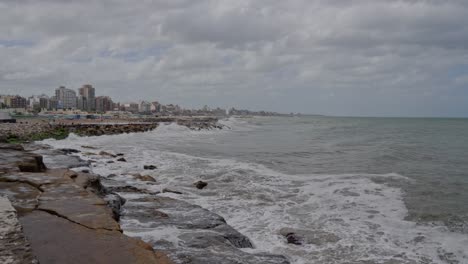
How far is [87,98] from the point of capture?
17612 cm

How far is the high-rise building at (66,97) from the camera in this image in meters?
168

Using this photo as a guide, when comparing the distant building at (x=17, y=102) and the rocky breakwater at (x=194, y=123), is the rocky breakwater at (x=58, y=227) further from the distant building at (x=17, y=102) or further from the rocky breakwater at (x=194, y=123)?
the distant building at (x=17, y=102)

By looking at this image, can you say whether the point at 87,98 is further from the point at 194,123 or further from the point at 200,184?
the point at 200,184

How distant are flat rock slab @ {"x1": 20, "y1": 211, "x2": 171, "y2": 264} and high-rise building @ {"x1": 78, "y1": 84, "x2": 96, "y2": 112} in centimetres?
16407

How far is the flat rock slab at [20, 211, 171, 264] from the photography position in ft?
13.2

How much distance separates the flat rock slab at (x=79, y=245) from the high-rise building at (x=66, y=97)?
176683 millimetres

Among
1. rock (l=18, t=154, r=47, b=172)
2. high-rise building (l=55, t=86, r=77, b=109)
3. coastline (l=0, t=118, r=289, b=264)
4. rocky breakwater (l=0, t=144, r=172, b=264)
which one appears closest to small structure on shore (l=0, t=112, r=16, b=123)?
coastline (l=0, t=118, r=289, b=264)

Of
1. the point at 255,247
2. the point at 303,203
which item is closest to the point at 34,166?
the point at 255,247

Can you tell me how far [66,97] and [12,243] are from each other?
183971 mm

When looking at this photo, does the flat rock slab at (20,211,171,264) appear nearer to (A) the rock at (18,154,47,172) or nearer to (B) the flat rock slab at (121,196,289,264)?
(B) the flat rock slab at (121,196,289,264)

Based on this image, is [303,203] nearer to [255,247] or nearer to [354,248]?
[354,248]

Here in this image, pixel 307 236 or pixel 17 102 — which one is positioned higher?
pixel 17 102

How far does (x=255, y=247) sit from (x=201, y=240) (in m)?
1.39

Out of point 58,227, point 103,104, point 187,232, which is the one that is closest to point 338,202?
point 187,232
